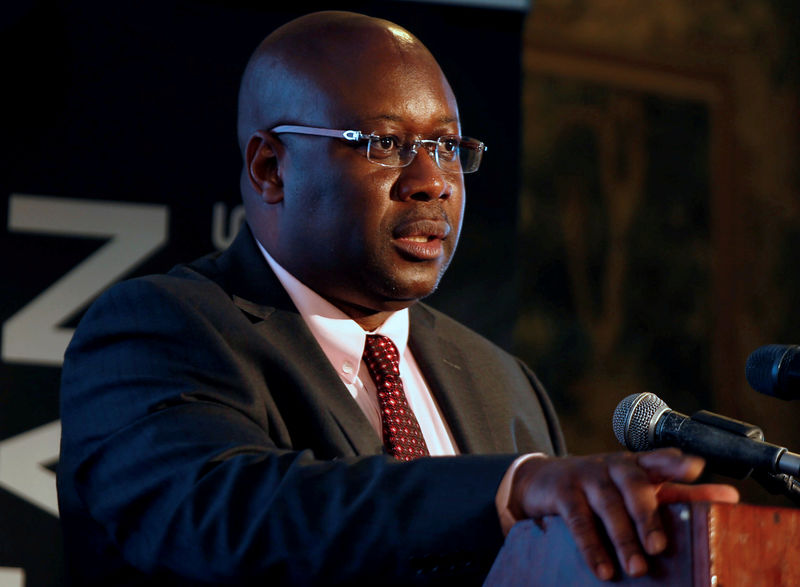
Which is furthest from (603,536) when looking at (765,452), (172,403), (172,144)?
(172,144)

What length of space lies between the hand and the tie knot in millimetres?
962

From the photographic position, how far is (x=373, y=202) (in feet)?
6.56

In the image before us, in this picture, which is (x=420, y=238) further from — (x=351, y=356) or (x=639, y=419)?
(x=639, y=419)

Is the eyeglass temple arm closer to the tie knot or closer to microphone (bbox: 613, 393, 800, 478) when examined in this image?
the tie knot

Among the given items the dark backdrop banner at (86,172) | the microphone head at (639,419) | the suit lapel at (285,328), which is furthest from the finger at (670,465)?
the dark backdrop banner at (86,172)

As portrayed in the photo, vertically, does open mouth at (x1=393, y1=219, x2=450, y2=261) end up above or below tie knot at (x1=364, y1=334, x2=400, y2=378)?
above

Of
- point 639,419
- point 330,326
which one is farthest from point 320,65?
point 639,419

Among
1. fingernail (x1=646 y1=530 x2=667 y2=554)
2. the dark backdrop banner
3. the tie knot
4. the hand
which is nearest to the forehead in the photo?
the tie knot

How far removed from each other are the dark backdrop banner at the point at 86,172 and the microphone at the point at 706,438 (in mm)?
1661

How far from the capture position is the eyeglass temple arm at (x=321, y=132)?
79.7 inches

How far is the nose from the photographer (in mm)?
2014

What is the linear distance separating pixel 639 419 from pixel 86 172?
6.10 ft

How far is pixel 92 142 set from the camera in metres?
2.79

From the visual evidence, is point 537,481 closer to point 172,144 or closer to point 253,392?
point 253,392
